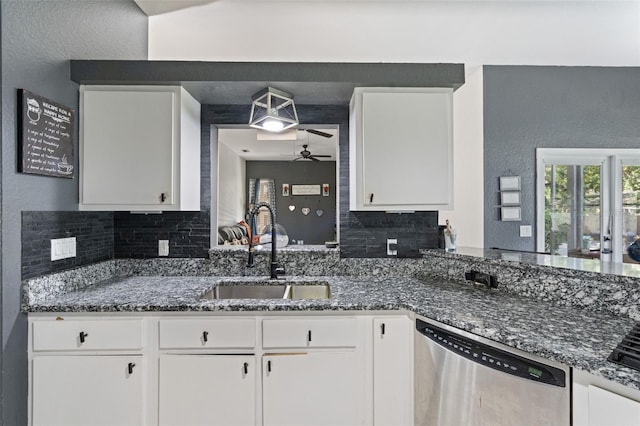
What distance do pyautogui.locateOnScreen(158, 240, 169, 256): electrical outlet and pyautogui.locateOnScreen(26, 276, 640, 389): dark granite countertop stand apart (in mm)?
192

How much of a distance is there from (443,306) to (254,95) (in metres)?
1.71

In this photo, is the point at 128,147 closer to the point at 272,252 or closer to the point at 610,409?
the point at 272,252

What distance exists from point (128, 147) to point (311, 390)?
1741 mm

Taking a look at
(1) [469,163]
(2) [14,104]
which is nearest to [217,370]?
(2) [14,104]

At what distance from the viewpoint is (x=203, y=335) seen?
5.24 ft

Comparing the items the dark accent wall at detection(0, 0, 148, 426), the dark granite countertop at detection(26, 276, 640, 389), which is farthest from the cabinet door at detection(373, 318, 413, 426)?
the dark accent wall at detection(0, 0, 148, 426)

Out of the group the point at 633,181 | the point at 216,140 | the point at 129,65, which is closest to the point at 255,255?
the point at 216,140

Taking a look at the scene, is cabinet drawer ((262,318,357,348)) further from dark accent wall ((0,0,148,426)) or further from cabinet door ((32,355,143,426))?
dark accent wall ((0,0,148,426))

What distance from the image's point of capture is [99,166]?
1934 millimetres

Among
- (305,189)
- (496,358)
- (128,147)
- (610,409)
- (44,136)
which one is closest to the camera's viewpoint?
(610,409)

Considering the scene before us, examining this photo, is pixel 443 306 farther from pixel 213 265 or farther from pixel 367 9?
pixel 367 9

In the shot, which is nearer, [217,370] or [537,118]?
[217,370]

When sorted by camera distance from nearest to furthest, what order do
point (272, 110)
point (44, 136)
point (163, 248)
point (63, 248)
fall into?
point (44, 136) < point (63, 248) < point (272, 110) < point (163, 248)

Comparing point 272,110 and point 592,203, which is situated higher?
point 272,110
